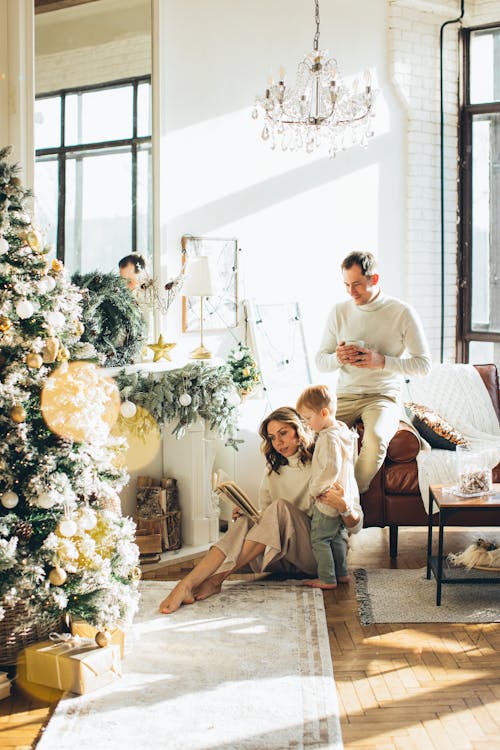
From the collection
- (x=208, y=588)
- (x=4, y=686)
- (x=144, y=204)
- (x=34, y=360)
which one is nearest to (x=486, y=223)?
(x=144, y=204)

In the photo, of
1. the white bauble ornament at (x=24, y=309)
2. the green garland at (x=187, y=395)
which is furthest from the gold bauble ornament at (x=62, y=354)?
the green garland at (x=187, y=395)

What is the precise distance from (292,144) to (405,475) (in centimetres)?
239

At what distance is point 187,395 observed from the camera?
475 centimetres

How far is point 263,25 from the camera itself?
19.0 feet

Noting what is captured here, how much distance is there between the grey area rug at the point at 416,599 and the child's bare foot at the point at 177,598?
79 cm

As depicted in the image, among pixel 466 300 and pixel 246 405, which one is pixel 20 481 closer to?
pixel 246 405

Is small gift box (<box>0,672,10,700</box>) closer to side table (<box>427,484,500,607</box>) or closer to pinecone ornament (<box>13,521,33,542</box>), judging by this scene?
pinecone ornament (<box>13,521,33,542</box>)

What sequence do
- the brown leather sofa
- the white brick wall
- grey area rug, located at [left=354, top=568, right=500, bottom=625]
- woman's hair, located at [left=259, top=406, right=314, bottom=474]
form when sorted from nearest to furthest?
grey area rug, located at [left=354, top=568, right=500, bottom=625] < woman's hair, located at [left=259, top=406, right=314, bottom=474] < the brown leather sofa < the white brick wall

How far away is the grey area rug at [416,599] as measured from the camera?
4.02 meters

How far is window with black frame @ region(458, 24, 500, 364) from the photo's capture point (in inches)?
261

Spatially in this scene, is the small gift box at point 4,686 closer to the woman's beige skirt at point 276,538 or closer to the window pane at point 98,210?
the woman's beige skirt at point 276,538

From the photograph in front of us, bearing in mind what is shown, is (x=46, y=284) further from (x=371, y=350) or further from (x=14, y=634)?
(x=371, y=350)

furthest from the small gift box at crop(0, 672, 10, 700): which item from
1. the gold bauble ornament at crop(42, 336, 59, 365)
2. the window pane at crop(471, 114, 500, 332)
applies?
the window pane at crop(471, 114, 500, 332)

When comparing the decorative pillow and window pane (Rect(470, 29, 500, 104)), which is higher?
window pane (Rect(470, 29, 500, 104))
